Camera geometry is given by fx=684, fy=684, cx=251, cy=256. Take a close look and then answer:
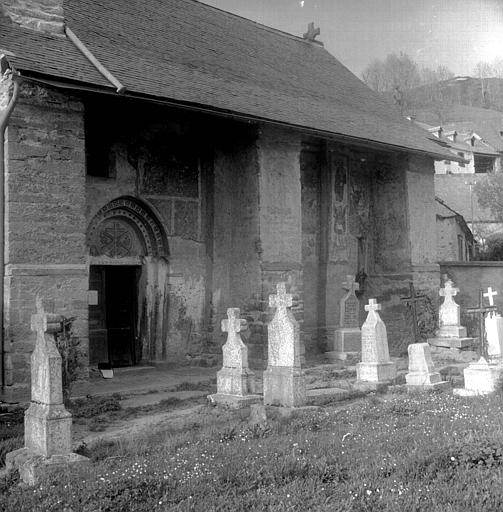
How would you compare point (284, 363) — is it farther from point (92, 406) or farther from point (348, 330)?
point (348, 330)

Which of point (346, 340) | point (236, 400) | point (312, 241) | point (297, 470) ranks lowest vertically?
point (297, 470)

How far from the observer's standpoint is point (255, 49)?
62.5 feet

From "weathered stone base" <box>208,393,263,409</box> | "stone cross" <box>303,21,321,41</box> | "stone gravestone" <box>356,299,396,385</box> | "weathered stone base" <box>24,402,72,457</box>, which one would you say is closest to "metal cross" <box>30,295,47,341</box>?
"weathered stone base" <box>24,402,72,457</box>

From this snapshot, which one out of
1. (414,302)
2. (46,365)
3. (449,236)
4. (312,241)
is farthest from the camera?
(449,236)

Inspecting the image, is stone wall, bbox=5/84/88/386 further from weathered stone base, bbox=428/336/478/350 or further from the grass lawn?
weathered stone base, bbox=428/336/478/350

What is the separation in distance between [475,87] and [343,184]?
2335 inches

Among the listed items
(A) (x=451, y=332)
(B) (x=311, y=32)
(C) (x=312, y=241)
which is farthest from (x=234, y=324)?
(B) (x=311, y=32)

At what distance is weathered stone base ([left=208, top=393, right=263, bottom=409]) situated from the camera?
936 cm

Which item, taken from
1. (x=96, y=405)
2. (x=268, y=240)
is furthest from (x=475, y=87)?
(x=96, y=405)

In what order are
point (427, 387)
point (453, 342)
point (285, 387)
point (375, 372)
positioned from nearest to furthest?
1. point (285, 387)
2. point (427, 387)
3. point (375, 372)
4. point (453, 342)

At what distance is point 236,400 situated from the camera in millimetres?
9391

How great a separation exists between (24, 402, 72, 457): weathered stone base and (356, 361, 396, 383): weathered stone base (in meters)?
5.78

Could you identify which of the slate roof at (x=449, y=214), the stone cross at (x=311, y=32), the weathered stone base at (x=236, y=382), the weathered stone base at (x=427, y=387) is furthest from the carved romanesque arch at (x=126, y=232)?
the slate roof at (x=449, y=214)

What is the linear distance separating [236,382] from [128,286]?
5560 mm
